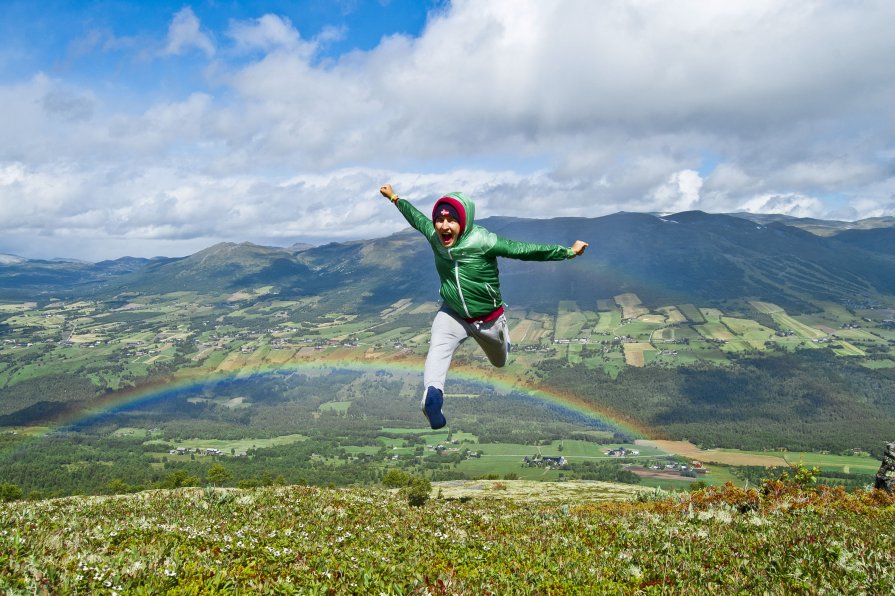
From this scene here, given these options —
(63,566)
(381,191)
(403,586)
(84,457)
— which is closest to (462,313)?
(381,191)

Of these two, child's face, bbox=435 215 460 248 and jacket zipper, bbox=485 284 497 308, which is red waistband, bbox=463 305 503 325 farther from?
child's face, bbox=435 215 460 248

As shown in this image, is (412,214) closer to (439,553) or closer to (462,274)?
(462,274)

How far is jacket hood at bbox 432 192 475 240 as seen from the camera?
9977 mm

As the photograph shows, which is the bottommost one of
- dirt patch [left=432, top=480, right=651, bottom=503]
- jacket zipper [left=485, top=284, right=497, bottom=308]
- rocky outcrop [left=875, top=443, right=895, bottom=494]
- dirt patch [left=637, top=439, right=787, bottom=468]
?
dirt patch [left=637, top=439, right=787, bottom=468]

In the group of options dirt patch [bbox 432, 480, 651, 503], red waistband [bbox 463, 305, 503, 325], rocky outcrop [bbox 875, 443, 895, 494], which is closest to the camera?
red waistband [bbox 463, 305, 503, 325]

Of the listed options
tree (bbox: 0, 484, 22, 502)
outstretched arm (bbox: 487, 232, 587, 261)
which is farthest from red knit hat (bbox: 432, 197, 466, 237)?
tree (bbox: 0, 484, 22, 502)

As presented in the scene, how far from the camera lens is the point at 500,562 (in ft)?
24.2

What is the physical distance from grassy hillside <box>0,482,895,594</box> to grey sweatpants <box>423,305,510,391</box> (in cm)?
294

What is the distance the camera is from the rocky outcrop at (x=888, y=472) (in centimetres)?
1805

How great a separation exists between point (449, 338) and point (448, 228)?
2.22 m

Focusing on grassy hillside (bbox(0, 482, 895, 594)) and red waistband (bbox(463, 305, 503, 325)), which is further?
red waistband (bbox(463, 305, 503, 325))

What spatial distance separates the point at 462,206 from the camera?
10031 millimetres

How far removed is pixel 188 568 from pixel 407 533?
4.48m

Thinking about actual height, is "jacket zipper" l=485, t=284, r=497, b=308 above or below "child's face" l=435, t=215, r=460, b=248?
below
